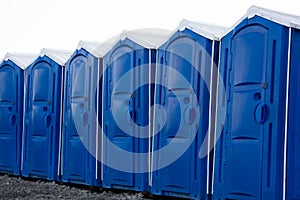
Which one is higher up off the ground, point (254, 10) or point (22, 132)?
point (254, 10)

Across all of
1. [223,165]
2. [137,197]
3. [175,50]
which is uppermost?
[175,50]

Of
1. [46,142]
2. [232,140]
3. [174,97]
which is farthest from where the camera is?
[46,142]

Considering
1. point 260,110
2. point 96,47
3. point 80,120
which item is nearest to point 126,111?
point 80,120

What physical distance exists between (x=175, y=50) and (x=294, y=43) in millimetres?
1757

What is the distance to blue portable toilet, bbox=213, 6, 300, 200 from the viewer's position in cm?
538

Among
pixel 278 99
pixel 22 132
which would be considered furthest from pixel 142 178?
pixel 22 132

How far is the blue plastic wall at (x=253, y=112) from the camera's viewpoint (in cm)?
542

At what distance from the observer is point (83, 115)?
820 cm

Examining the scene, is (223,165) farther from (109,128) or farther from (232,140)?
(109,128)

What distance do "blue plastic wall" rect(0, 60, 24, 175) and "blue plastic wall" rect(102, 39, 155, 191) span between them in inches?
92.2

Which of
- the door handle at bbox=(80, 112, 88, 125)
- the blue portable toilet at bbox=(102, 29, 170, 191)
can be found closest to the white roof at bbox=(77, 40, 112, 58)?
the blue portable toilet at bbox=(102, 29, 170, 191)

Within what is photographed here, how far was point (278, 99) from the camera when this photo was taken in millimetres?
5410

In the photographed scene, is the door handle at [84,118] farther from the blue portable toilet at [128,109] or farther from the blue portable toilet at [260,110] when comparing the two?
the blue portable toilet at [260,110]

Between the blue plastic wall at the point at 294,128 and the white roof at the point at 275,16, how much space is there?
9cm
